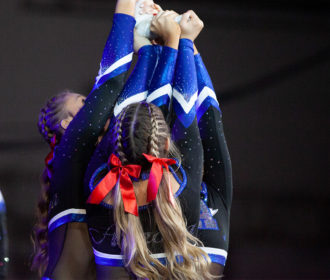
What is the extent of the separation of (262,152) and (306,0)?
966mm

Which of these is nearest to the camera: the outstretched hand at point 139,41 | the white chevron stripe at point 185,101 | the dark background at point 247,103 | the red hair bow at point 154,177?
the red hair bow at point 154,177

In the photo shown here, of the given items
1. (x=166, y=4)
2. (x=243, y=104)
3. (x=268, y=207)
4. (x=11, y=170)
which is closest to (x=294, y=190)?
(x=268, y=207)

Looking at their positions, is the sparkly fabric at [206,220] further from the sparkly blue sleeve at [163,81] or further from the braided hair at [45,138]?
the braided hair at [45,138]

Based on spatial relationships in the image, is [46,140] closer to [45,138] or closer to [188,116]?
[45,138]

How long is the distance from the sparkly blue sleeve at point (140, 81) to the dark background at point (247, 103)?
1251mm

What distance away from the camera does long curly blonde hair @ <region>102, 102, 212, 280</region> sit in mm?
857

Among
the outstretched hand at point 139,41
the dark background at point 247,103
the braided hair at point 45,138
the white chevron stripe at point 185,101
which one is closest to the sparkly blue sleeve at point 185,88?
the white chevron stripe at point 185,101

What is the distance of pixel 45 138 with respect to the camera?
122 centimetres

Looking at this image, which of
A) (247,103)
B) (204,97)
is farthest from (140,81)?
(247,103)

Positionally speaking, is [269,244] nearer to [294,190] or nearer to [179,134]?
Answer: [294,190]

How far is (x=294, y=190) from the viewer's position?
9.16ft

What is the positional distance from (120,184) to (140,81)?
1.02 feet

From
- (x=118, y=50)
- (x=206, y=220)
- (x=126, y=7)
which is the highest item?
(x=126, y=7)

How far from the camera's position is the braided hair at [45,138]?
3.89 feet
